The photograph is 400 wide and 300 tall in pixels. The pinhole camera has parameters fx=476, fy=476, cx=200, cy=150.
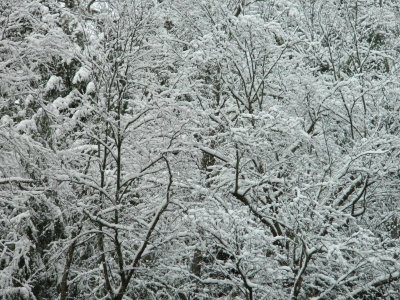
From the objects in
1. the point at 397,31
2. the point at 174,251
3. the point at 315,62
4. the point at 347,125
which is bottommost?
the point at 174,251

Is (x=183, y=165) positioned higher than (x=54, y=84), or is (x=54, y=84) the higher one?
(x=54, y=84)

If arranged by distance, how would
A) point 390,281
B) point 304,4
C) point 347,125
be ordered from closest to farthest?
point 390,281 < point 347,125 < point 304,4

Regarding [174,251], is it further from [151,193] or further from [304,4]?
[304,4]

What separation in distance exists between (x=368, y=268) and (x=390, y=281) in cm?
35

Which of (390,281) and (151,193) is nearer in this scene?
(390,281)

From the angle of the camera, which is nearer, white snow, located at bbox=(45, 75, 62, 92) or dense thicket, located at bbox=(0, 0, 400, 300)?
dense thicket, located at bbox=(0, 0, 400, 300)

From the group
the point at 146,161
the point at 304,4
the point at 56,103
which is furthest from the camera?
the point at 304,4

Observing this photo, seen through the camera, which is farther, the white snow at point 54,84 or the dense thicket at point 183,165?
the white snow at point 54,84

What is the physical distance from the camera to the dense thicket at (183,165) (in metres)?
6.32

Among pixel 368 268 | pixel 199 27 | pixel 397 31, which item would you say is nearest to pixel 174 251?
pixel 368 268

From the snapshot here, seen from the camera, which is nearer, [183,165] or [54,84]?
[183,165]

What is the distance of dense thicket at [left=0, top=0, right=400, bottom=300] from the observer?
6320mm

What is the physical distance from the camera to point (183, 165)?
303 inches

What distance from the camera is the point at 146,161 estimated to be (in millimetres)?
7508
